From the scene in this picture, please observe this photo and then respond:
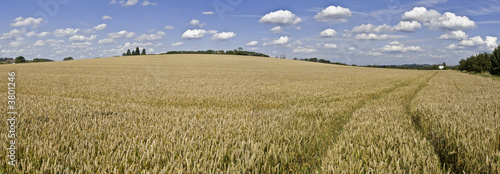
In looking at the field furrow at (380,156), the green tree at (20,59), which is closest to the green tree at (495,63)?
the field furrow at (380,156)

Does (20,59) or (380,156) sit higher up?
(20,59)

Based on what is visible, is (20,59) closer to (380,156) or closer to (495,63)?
(380,156)

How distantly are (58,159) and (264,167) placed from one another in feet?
7.03

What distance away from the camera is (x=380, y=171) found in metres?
2.67

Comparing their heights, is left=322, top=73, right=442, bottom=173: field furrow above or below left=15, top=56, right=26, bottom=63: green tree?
below

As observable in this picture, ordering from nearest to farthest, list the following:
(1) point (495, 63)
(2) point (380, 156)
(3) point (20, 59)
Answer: (2) point (380, 156)
(1) point (495, 63)
(3) point (20, 59)

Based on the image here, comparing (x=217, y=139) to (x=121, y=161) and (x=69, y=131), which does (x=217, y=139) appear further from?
(x=69, y=131)

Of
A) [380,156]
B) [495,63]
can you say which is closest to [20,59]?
[380,156]

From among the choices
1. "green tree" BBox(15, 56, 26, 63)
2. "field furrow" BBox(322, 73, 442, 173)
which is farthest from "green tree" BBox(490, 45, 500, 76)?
"green tree" BBox(15, 56, 26, 63)

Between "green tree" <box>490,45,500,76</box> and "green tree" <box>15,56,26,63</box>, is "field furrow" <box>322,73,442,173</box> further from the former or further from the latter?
"green tree" <box>15,56,26,63</box>

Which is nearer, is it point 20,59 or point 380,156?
point 380,156

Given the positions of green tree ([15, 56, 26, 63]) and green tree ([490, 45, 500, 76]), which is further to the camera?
green tree ([15, 56, 26, 63])

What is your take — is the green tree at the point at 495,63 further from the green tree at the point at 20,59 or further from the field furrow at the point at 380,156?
the green tree at the point at 20,59

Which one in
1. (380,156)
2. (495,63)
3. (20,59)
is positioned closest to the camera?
(380,156)
